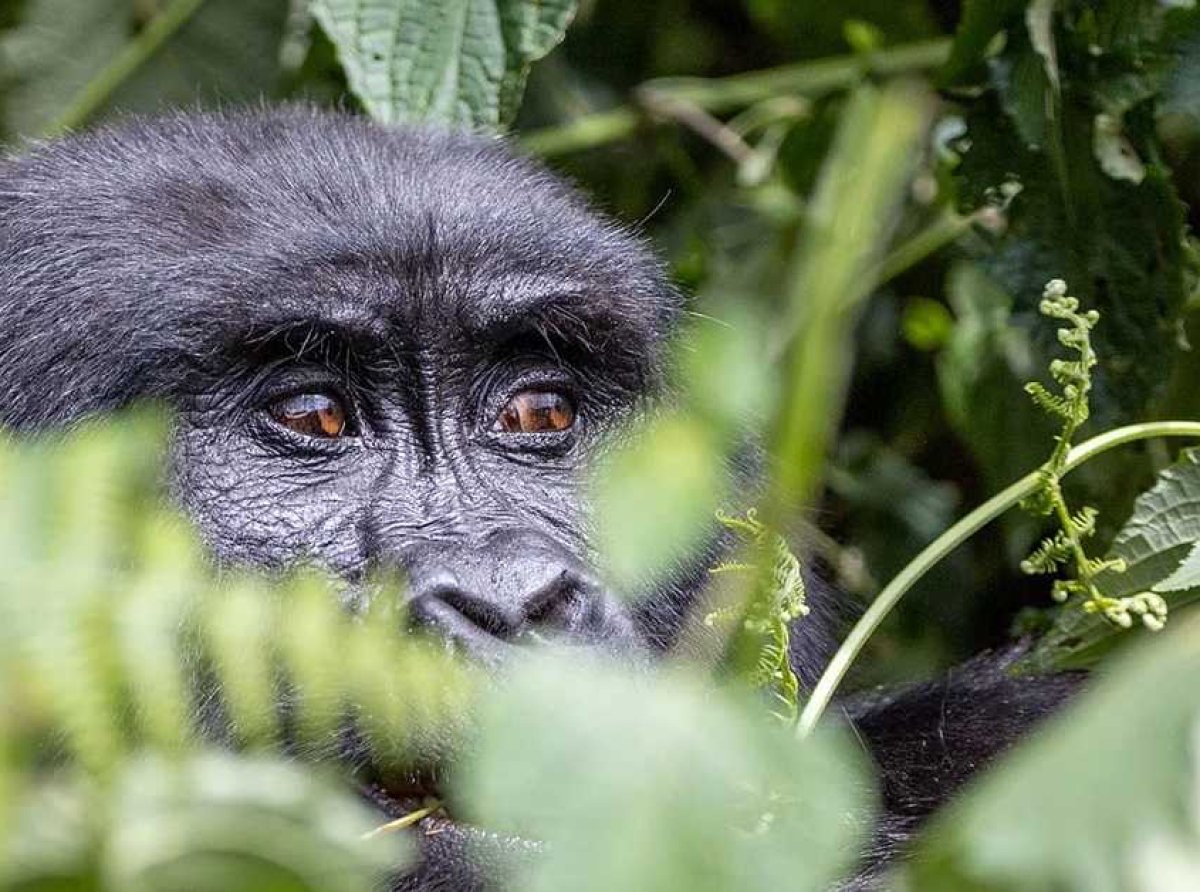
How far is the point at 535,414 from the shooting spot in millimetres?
2791

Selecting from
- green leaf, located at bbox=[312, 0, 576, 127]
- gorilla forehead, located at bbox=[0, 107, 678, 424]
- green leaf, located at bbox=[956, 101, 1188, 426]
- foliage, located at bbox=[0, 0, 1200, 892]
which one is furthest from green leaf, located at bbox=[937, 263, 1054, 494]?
green leaf, located at bbox=[312, 0, 576, 127]

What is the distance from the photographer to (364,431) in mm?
2637

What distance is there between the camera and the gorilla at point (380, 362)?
2396mm

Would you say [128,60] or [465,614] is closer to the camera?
[465,614]

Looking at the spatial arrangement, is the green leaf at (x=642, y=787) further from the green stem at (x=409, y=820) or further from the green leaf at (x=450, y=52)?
the green leaf at (x=450, y=52)

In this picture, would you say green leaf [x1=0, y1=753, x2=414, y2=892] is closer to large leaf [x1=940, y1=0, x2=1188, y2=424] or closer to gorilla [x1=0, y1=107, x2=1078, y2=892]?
gorilla [x1=0, y1=107, x2=1078, y2=892]

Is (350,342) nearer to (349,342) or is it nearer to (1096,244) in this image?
(349,342)

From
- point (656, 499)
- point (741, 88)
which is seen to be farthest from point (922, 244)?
point (656, 499)

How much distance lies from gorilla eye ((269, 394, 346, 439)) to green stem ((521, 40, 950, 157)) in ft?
4.24

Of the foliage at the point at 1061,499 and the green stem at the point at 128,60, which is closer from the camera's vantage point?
the foliage at the point at 1061,499

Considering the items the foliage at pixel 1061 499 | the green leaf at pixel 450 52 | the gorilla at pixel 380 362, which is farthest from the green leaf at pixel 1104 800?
the green leaf at pixel 450 52

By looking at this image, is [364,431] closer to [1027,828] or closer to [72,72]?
[72,72]

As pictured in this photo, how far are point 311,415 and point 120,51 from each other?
A: 5.30ft

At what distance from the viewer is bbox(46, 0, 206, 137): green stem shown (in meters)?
3.81
